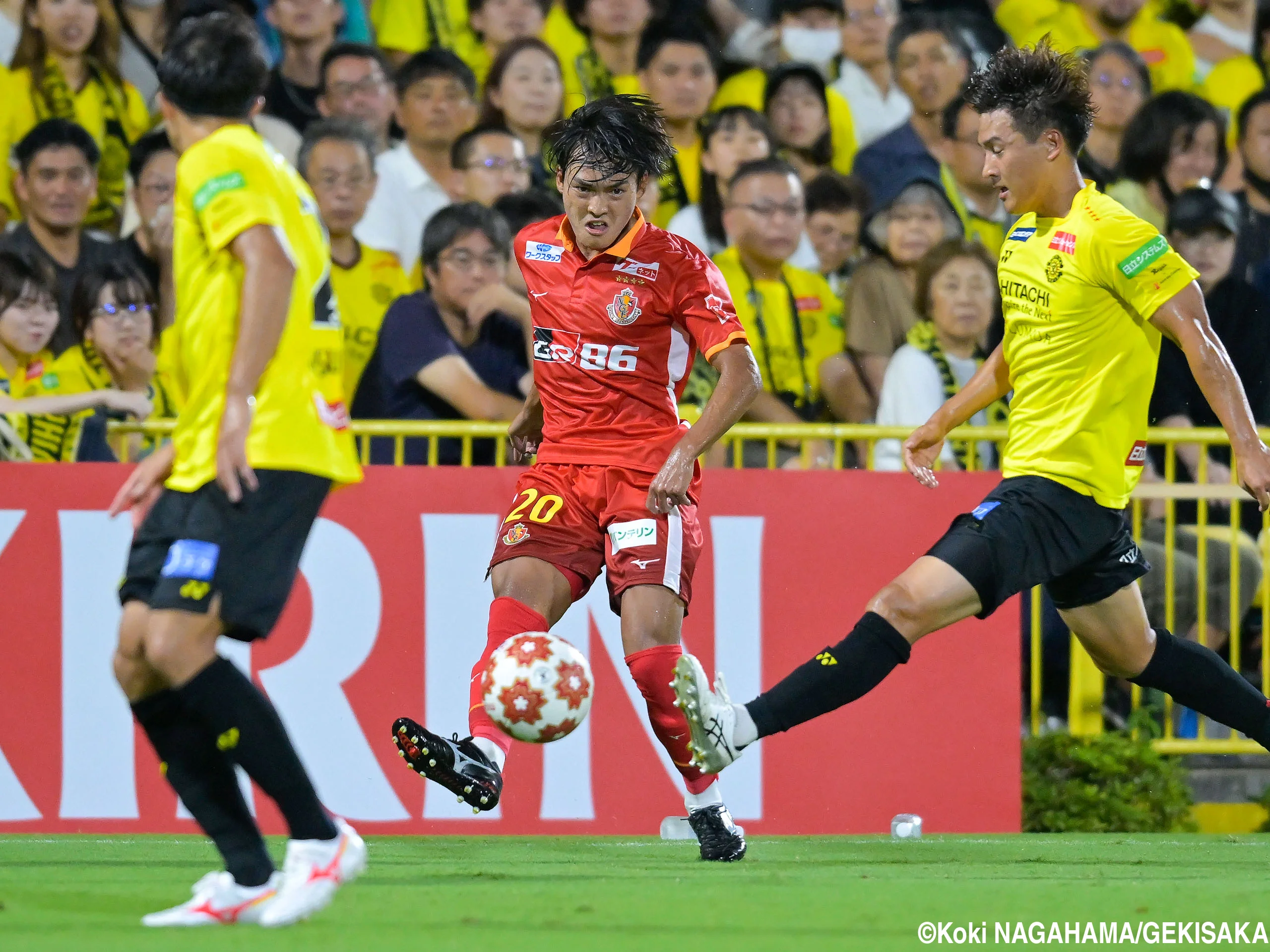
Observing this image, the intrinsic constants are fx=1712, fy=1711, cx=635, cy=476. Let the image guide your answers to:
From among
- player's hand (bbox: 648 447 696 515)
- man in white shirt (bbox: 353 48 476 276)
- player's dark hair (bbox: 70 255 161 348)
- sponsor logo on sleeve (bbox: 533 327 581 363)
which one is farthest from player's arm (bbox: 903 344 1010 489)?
player's dark hair (bbox: 70 255 161 348)

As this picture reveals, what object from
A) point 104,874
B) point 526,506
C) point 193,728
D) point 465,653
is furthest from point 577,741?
point 193,728

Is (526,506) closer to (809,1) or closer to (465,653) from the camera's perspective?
(465,653)

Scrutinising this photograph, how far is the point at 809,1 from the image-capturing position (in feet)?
33.7

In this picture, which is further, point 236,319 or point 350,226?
point 350,226

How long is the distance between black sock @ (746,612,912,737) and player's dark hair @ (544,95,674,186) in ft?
5.60

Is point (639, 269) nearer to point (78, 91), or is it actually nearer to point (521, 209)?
point (521, 209)

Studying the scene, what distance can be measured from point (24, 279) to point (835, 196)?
14.1 ft

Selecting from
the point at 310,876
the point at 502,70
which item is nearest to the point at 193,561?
the point at 310,876

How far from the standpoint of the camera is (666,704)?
5719mm

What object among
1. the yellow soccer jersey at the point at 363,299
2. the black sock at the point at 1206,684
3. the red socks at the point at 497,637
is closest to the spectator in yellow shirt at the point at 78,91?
the yellow soccer jersey at the point at 363,299

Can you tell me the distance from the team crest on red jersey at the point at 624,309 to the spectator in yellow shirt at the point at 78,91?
413 centimetres

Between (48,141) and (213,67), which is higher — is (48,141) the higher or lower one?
the higher one

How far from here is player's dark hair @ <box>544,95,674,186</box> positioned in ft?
18.9

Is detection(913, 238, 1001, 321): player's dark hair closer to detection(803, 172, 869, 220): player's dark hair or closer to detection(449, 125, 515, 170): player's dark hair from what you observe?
detection(803, 172, 869, 220): player's dark hair
